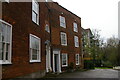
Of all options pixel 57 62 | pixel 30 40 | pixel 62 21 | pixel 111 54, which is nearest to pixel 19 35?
pixel 30 40

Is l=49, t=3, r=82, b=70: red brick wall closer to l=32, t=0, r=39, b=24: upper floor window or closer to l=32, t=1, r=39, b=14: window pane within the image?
l=32, t=0, r=39, b=24: upper floor window

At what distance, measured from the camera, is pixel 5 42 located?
8.46 meters

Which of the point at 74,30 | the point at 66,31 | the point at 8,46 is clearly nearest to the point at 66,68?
the point at 66,31

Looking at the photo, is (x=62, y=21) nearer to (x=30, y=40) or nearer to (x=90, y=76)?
(x=90, y=76)

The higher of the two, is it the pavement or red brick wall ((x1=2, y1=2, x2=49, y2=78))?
red brick wall ((x1=2, y1=2, x2=49, y2=78))

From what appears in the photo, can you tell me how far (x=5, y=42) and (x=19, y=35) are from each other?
61.6 inches

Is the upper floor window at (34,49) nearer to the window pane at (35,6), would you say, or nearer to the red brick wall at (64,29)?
the window pane at (35,6)

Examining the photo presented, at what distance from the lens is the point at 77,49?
26.2 m

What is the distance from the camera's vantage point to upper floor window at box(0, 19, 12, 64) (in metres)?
8.23

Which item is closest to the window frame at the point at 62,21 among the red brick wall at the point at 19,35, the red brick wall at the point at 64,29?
the red brick wall at the point at 64,29

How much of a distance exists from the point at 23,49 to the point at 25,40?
685mm

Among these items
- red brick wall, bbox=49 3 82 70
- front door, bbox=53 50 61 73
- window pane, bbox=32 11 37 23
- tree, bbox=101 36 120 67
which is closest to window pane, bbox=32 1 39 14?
window pane, bbox=32 11 37 23

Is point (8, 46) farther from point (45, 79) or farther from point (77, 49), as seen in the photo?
point (77, 49)

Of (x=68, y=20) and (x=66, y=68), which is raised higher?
(x=68, y=20)
